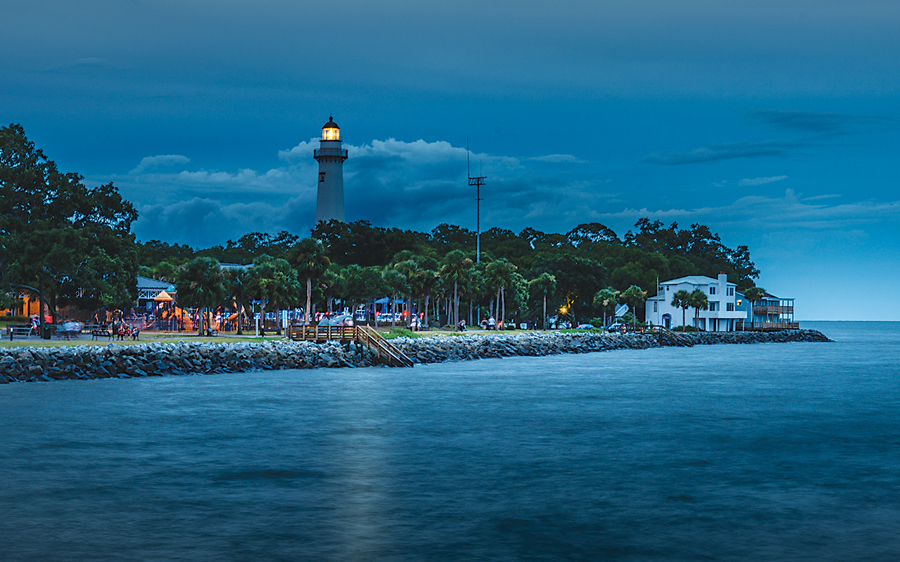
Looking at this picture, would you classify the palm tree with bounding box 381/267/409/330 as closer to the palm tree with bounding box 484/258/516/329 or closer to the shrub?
the shrub

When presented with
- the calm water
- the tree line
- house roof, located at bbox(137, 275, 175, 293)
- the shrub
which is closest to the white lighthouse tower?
the tree line

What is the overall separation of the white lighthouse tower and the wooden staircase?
249 feet

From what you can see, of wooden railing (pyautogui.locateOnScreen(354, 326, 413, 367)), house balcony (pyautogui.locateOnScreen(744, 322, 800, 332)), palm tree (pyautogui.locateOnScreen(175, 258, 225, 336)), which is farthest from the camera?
house balcony (pyautogui.locateOnScreen(744, 322, 800, 332))

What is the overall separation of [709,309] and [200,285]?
295 feet

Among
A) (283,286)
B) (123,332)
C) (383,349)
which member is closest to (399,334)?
(283,286)

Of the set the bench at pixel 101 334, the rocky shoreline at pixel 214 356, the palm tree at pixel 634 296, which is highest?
the palm tree at pixel 634 296

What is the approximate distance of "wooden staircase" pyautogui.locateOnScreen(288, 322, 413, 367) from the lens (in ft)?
190

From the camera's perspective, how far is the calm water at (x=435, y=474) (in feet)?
48.6


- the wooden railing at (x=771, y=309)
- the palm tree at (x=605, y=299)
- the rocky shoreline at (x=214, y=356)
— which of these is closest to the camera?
the rocky shoreline at (x=214, y=356)

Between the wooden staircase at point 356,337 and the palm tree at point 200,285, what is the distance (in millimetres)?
7836

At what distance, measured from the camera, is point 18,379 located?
4144cm

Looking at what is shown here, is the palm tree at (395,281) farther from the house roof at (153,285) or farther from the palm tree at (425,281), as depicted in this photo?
the house roof at (153,285)

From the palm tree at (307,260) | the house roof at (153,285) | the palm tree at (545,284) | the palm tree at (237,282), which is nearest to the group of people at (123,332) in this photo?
the palm tree at (237,282)

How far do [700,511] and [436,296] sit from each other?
88443 mm
